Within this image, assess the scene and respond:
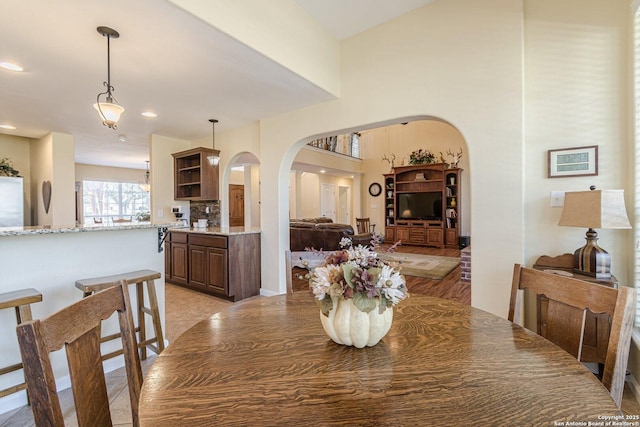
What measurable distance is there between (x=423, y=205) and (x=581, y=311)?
7724 millimetres

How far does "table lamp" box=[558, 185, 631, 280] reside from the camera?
188cm

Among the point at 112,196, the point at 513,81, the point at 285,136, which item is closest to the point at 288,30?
the point at 285,136

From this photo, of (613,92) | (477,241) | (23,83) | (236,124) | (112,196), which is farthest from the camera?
(112,196)

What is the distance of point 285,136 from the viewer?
3965 millimetres

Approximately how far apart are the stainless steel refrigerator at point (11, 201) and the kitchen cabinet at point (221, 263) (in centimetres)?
276

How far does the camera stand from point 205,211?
17.6ft

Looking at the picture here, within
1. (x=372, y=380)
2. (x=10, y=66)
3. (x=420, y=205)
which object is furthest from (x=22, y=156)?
(x=420, y=205)

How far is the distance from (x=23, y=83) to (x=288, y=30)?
267 cm

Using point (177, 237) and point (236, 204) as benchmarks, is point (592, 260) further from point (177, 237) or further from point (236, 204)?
point (236, 204)

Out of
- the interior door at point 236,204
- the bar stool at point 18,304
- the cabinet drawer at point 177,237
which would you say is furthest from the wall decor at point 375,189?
the bar stool at point 18,304

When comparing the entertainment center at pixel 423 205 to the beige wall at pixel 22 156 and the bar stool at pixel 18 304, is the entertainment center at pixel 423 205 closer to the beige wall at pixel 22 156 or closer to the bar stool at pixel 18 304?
the bar stool at pixel 18 304

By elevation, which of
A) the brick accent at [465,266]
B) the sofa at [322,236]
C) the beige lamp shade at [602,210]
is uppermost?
the beige lamp shade at [602,210]

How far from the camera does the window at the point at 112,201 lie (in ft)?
30.0

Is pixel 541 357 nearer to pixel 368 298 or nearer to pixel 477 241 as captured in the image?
pixel 368 298
